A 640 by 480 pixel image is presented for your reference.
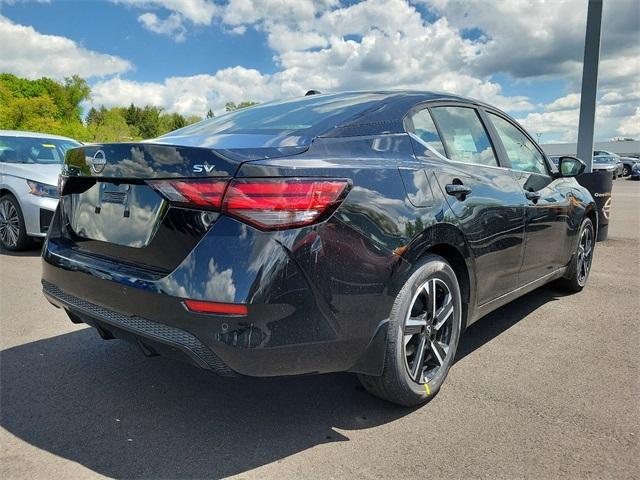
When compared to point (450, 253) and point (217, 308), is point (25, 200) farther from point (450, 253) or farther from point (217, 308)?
point (450, 253)

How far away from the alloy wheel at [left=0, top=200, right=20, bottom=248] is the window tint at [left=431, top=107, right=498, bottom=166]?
19.3ft

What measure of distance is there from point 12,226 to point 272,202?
20.0 feet

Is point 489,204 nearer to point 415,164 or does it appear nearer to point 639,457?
point 415,164

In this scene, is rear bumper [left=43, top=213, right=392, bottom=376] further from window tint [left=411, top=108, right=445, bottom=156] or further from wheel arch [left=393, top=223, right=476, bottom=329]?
window tint [left=411, top=108, right=445, bottom=156]

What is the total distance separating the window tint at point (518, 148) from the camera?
3799mm

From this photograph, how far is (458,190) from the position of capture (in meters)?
2.89

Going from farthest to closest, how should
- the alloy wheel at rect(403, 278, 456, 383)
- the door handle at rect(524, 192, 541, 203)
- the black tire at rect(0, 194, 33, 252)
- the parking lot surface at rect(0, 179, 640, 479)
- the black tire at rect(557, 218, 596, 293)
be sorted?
1. the black tire at rect(0, 194, 33, 252)
2. the black tire at rect(557, 218, 596, 293)
3. the door handle at rect(524, 192, 541, 203)
4. the alloy wheel at rect(403, 278, 456, 383)
5. the parking lot surface at rect(0, 179, 640, 479)

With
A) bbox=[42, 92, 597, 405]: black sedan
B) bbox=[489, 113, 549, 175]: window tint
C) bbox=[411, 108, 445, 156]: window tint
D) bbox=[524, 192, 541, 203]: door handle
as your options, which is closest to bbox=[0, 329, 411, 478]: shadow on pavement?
bbox=[42, 92, 597, 405]: black sedan

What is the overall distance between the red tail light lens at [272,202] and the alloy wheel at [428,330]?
0.81 metres

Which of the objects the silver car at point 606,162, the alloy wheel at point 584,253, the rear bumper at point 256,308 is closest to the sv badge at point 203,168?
the rear bumper at point 256,308

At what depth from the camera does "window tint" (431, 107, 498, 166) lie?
3135 millimetres

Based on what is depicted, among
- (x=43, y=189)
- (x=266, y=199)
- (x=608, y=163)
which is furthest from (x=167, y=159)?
(x=608, y=163)

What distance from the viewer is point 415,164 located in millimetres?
2662

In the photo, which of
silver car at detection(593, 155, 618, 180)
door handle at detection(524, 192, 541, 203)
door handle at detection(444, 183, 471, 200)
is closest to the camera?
door handle at detection(444, 183, 471, 200)
